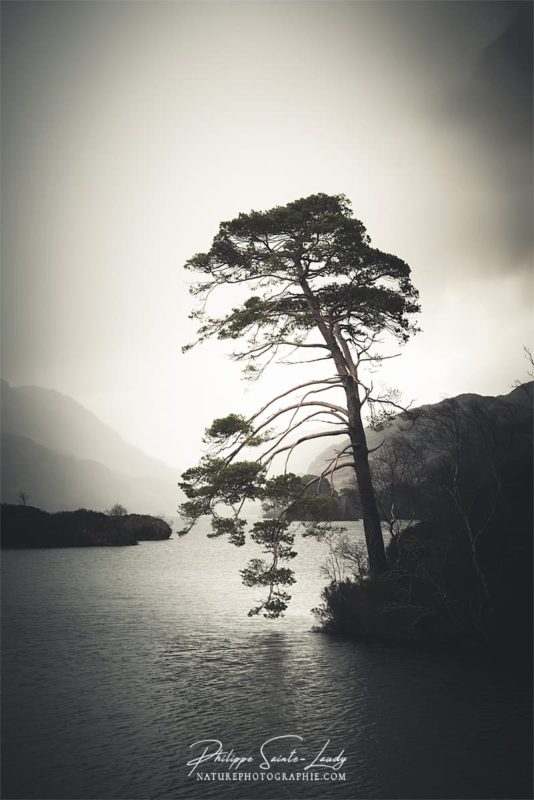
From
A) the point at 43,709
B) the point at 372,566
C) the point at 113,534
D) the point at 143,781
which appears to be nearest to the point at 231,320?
the point at 372,566

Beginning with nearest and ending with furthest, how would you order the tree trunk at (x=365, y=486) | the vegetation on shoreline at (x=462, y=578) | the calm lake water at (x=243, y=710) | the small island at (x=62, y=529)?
the calm lake water at (x=243, y=710) → the vegetation on shoreline at (x=462, y=578) → the tree trunk at (x=365, y=486) → the small island at (x=62, y=529)

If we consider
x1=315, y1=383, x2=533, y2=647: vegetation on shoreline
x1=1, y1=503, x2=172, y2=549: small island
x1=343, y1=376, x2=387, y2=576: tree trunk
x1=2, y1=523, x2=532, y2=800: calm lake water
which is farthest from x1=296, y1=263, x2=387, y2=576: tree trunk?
x1=1, y1=503, x2=172, y2=549: small island

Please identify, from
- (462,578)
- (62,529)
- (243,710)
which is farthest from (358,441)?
(62,529)

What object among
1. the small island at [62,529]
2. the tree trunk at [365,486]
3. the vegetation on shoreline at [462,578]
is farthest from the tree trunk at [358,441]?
the small island at [62,529]

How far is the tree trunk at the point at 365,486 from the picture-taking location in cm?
1756

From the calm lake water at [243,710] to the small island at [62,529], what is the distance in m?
35.6

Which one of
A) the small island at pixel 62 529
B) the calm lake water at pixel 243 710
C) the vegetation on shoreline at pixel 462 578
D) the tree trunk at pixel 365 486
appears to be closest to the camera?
the calm lake water at pixel 243 710

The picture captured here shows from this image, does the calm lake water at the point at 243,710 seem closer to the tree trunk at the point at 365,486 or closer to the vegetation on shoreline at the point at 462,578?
the vegetation on shoreline at the point at 462,578

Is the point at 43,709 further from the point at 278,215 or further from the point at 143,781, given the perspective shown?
the point at 278,215

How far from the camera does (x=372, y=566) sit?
17.6 metres

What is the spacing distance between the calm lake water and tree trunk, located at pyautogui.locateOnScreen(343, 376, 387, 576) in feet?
8.88

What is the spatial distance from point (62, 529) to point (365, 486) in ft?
154

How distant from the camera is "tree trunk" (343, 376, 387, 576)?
17562 mm

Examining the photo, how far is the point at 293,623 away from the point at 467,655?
7.35 meters
